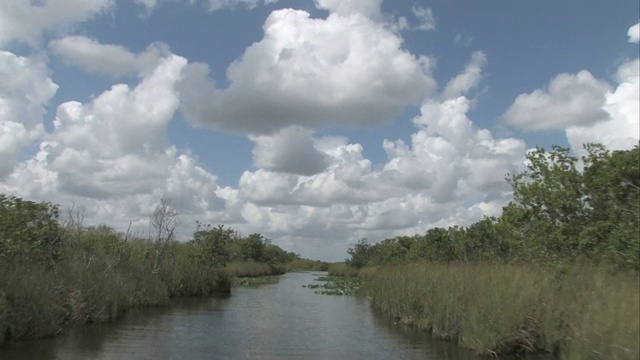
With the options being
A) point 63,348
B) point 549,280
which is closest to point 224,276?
point 63,348

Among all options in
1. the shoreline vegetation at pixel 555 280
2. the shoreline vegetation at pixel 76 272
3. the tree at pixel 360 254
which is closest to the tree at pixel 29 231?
the shoreline vegetation at pixel 76 272

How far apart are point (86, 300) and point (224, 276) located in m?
26.1

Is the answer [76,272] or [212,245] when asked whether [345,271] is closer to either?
[212,245]

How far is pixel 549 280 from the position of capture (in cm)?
1802

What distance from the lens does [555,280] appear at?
17875mm

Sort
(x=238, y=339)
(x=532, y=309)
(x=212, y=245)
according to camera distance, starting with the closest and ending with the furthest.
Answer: (x=532, y=309)
(x=238, y=339)
(x=212, y=245)

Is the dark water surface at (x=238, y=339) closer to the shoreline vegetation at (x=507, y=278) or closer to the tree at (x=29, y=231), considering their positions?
the shoreline vegetation at (x=507, y=278)

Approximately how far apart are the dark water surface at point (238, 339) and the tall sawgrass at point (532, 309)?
1080 millimetres

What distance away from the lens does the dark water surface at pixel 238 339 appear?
17297 millimetres

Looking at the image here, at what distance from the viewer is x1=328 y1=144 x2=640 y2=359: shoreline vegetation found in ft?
40.9

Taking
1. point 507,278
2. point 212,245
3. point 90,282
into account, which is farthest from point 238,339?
point 212,245

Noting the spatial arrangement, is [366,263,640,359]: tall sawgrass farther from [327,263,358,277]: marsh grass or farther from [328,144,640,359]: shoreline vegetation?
[327,263,358,277]: marsh grass

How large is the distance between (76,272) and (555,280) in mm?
20142

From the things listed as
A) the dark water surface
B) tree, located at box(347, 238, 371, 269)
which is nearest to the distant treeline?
the dark water surface
